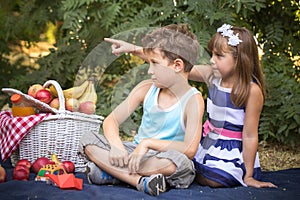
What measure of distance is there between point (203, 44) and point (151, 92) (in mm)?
1166

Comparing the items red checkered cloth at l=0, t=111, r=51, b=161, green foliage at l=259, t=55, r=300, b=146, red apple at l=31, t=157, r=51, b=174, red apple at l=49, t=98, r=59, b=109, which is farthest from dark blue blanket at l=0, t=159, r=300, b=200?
green foliage at l=259, t=55, r=300, b=146

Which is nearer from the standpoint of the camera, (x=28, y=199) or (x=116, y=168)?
(x=28, y=199)

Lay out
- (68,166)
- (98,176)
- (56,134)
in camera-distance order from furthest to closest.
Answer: (56,134) < (68,166) < (98,176)

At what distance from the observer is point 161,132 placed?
3.10 metres

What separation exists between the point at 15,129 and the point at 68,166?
379 mm

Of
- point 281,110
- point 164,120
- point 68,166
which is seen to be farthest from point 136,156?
point 281,110

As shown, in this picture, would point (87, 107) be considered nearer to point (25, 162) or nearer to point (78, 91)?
point (78, 91)

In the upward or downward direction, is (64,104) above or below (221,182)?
above

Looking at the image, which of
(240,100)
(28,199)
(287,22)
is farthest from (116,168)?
(287,22)

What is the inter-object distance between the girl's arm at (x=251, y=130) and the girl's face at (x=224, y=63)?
0.49 ft

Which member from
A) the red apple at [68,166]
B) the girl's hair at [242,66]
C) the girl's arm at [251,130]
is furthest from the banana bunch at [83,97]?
the girl's arm at [251,130]

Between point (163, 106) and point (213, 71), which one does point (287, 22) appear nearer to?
point (213, 71)

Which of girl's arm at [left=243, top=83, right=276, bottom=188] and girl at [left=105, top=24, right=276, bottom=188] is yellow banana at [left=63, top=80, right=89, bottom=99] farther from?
girl's arm at [left=243, top=83, right=276, bottom=188]

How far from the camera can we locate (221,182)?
3158mm
